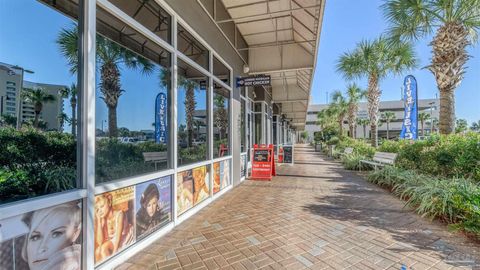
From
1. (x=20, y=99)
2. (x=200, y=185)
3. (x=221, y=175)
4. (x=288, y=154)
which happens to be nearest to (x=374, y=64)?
(x=288, y=154)

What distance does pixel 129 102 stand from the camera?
3.56 meters

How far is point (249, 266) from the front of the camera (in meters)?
2.83

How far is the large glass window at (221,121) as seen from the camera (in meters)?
6.09

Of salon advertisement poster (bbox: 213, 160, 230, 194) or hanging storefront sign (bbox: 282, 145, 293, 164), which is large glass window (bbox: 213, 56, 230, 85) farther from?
hanging storefront sign (bbox: 282, 145, 293, 164)

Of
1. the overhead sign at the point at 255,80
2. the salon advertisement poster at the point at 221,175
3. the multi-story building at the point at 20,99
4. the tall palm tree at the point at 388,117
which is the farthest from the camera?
the tall palm tree at the point at 388,117

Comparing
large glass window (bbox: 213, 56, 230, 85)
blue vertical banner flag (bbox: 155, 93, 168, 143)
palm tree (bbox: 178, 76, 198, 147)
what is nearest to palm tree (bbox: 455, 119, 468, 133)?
large glass window (bbox: 213, 56, 230, 85)

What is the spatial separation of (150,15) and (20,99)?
216cm

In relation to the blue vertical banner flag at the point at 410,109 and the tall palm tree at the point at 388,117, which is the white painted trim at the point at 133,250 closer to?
the blue vertical banner flag at the point at 410,109

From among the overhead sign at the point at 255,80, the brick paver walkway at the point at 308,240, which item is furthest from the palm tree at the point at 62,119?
the overhead sign at the point at 255,80

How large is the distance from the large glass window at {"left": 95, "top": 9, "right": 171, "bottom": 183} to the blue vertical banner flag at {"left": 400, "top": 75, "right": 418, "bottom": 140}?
8168 millimetres

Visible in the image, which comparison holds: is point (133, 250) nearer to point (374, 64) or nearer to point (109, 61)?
point (109, 61)

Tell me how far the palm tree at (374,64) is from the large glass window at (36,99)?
12.6 meters

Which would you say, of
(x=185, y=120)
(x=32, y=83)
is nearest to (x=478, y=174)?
(x=185, y=120)

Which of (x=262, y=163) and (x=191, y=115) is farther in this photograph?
(x=262, y=163)
